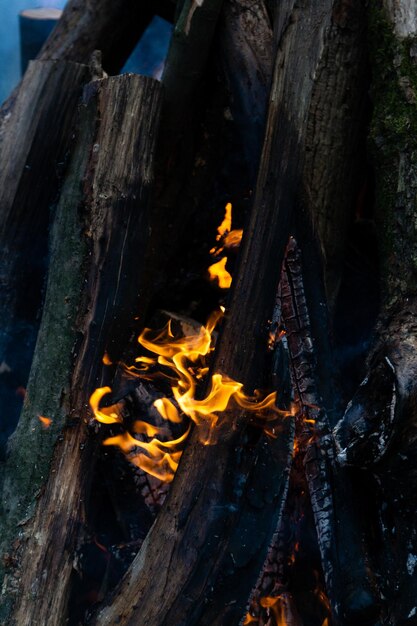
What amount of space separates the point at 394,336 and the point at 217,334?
0.78 m

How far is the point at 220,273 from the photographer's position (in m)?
3.40

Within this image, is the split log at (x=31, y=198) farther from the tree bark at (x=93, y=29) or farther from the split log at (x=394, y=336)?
the split log at (x=394, y=336)

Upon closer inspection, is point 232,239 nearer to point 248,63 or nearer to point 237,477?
point 248,63

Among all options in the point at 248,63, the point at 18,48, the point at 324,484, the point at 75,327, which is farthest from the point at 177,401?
the point at 18,48

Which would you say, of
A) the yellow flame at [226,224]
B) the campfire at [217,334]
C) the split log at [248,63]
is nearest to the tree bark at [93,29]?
the campfire at [217,334]

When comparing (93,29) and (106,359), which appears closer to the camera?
(106,359)

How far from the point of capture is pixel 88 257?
8.38ft

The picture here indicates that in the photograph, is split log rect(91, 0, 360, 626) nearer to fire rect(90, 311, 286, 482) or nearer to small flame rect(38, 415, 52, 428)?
fire rect(90, 311, 286, 482)

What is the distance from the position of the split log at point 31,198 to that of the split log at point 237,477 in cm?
109

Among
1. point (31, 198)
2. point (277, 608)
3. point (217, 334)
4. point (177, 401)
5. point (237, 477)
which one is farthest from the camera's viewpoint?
point (31, 198)

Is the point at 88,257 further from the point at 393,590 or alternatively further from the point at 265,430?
the point at 393,590

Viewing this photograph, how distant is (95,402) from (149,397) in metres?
0.38

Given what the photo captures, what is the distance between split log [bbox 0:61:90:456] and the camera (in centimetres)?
310

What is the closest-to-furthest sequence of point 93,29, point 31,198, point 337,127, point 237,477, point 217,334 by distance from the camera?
point 237,477, point 217,334, point 337,127, point 31,198, point 93,29
